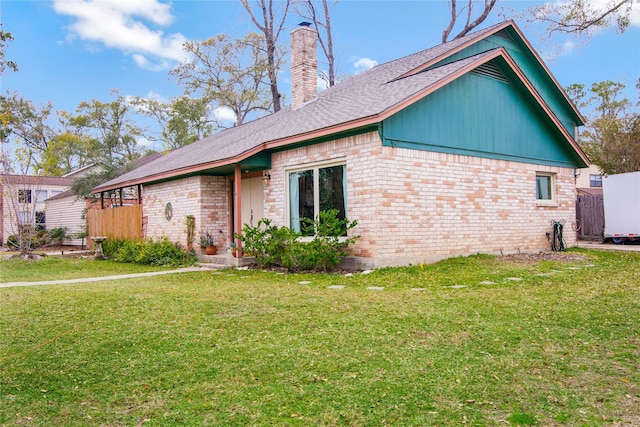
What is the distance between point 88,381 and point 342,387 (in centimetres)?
190

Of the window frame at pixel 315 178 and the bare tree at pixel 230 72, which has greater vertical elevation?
the bare tree at pixel 230 72

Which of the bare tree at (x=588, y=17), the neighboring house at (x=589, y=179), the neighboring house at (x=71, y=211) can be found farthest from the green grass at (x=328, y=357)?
the neighboring house at (x=589, y=179)

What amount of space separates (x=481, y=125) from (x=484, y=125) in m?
0.12

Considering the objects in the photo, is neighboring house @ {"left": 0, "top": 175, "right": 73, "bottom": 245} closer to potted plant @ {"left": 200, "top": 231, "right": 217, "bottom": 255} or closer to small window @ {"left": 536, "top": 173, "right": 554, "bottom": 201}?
potted plant @ {"left": 200, "top": 231, "right": 217, "bottom": 255}

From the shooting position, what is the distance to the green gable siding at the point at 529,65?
1378 cm

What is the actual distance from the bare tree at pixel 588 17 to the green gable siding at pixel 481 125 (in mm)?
2325

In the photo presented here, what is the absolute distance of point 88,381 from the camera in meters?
3.57

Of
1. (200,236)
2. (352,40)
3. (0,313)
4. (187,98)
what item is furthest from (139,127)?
(0,313)

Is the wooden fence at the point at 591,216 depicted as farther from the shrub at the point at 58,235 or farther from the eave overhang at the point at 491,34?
the shrub at the point at 58,235

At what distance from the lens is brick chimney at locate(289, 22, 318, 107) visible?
48.8ft

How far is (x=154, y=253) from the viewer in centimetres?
1380

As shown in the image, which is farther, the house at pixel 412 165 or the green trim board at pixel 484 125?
the green trim board at pixel 484 125

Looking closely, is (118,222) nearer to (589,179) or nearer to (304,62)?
(304,62)

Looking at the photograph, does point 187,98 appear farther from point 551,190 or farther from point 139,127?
point 551,190
